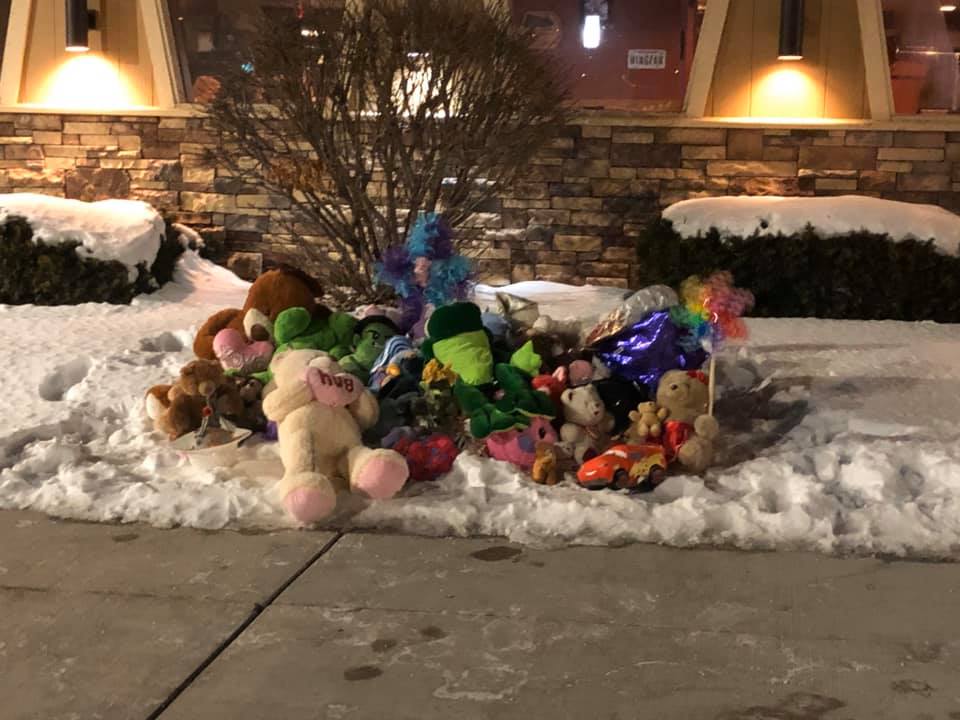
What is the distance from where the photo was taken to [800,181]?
9766 mm

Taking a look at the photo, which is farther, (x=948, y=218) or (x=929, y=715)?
(x=948, y=218)

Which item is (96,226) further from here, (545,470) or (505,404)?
(545,470)

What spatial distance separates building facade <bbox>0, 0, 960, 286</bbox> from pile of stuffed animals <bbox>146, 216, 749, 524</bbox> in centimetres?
439

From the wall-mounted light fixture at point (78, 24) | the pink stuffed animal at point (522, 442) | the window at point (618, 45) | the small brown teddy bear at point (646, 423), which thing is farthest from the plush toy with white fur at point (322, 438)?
the wall-mounted light fixture at point (78, 24)

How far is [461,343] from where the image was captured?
197 inches

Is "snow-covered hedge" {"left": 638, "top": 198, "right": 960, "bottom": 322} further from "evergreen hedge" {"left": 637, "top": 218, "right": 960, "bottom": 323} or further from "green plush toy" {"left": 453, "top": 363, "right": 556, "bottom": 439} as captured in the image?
"green plush toy" {"left": 453, "top": 363, "right": 556, "bottom": 439}

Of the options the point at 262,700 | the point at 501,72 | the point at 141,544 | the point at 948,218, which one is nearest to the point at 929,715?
the point at 262,700

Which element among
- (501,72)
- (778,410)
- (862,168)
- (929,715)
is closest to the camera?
(929,715)

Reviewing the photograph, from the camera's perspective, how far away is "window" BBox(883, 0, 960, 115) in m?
9.76

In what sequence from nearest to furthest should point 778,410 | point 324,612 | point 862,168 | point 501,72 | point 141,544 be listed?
point 324,612, point 141,544, point 778,410, point 501,72, point 862,168

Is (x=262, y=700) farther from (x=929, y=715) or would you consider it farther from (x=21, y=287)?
(x=21, y=287)

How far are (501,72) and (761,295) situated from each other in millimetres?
2694

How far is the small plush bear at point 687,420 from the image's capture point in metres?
4.50

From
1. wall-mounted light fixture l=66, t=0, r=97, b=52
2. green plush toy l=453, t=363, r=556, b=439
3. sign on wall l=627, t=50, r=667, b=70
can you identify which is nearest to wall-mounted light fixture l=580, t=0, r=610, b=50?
sign on wall l=627, t=50, r=667, b=70
